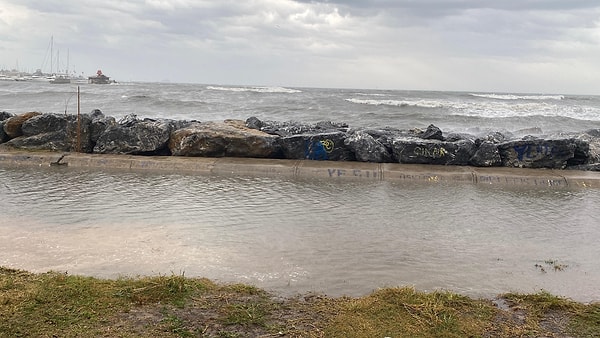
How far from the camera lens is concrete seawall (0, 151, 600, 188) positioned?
351 inches

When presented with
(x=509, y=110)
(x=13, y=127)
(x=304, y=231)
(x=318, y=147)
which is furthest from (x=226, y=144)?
(x=509, y=110)

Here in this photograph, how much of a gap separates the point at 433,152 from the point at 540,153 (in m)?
2.15

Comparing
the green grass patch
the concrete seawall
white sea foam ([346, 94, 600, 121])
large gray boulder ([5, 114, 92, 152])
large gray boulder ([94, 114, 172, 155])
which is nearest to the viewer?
the green grass patch

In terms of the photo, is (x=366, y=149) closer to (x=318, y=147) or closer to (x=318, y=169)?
(x=318, y=147)

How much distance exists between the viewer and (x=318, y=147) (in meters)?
10.3

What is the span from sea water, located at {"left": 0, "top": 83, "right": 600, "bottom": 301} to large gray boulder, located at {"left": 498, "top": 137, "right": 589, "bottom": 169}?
1663 mm

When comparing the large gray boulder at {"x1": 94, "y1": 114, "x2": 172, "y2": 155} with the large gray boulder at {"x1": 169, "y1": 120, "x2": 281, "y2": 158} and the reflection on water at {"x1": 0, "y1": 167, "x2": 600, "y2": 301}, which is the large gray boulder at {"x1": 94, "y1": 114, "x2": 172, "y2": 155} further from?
the reflection on water at {"x1": 0, "y1": 167, "x2": 600, "y2": 301}

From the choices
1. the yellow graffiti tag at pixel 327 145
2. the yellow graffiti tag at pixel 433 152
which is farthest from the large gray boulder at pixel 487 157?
the yellow graffiti tag at pixel 327 145

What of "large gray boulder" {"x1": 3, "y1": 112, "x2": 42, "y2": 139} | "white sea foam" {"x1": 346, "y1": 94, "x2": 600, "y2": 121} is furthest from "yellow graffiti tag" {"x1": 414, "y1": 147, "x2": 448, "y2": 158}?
"white sea foam" {"x1": 346, "y1": 94, "x2": 600, "y2": 121}

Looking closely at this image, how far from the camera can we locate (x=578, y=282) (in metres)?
4.27

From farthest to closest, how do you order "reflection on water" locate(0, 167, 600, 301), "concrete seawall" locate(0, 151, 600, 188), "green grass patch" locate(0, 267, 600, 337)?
"concrete seawall" locate(0, 151, 600, 188) < "reflection on water" locate(0, 167, 600, 301) < "green grass patch" locate(0, 267, 600, 337)

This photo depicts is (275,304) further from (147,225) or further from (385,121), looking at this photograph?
(385,121)

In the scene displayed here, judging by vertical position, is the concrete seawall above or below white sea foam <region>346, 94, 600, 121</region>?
below

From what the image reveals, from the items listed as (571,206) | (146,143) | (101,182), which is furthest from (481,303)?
(146,143)
